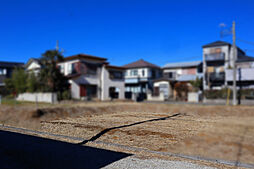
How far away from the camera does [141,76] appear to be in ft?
128

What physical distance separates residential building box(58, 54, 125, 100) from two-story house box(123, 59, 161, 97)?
24.5 ft

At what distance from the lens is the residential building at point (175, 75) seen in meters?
34.3

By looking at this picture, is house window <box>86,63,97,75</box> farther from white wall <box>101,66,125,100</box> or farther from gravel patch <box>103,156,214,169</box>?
gravel patch <box>103,156,214,169</box>

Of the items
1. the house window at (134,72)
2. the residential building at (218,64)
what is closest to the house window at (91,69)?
the house window at (134,72)

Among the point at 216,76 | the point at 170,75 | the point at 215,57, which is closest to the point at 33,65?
the point at 170,75

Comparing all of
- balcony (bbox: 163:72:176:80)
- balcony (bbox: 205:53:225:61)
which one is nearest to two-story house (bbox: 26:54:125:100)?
balcony (bbox: 163:72:176:80)

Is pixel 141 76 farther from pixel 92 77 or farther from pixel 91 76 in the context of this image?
pixel 91 76

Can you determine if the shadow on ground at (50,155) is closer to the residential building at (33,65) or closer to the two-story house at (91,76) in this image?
the two-story house at (91,76)

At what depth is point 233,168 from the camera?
13.4 feet

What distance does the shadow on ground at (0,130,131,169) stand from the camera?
430 centimetres

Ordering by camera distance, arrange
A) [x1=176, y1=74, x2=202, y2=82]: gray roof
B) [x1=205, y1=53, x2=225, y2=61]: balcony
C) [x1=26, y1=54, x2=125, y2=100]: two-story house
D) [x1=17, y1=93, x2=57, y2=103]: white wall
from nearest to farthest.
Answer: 1. [x1=17, y1=93, x2=57, y2=103]: white wall
2. [x1=26, y1=54, x2=125, y2=100]: two-story house
3. [x1=205, y1=53, x2=225, y2=61]: balcony
4. [x1=176, y1=74, x2=202, y2=82]: gray roof

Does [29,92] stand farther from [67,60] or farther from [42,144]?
[42,144]

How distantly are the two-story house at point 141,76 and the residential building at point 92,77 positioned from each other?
24.5 feet

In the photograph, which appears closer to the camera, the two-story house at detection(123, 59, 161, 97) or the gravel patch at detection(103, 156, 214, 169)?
the gravel patch at detection(103, 156, 214, 169)
